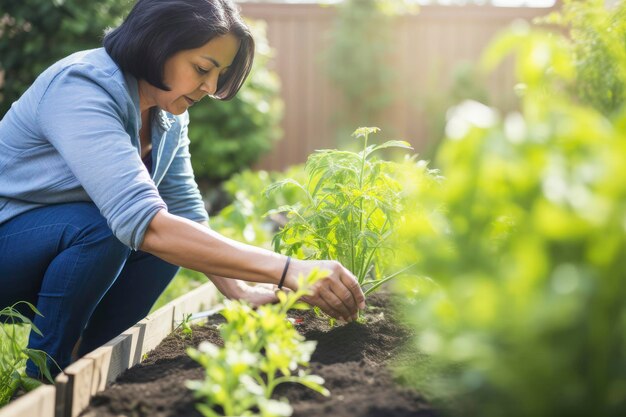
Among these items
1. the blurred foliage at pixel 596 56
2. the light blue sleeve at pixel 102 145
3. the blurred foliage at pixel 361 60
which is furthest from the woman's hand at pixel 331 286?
the blurred foliage at pixel 361 60

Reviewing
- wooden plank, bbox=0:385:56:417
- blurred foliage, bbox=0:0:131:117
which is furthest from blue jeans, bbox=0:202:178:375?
blurred foliage, bbox=0:0:131:117

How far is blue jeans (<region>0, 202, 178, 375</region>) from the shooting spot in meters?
2.26

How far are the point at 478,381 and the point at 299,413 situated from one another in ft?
1.85

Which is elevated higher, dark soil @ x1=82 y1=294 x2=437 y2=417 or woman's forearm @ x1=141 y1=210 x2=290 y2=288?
woman's forearm @ x1=141 y1=210 x2=290 y2=288

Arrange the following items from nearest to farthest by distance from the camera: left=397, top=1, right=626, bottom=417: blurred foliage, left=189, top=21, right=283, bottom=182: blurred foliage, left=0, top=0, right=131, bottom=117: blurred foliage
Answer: left=397, top=1, right=626, bottom=417: blurred foliage < left=0, top=0, right=131, bottom=117: blurred foliage < left=189, top=21, right=283, bottom=182: blurred foliage

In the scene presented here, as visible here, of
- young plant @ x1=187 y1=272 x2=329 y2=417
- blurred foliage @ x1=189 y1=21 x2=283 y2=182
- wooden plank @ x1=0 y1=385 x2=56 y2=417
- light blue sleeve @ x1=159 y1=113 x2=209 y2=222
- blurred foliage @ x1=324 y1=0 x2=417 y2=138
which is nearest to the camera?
young plant @ x1=187 y1=272 x2=329 y2=417

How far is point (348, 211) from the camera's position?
2.08 metres

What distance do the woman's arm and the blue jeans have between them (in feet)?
1.67

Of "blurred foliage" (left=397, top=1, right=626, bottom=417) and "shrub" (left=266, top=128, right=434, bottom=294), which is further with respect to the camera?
"shrub" (left=266, top=128, right=434, bottom=294)

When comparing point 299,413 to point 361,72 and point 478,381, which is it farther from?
point 361,72

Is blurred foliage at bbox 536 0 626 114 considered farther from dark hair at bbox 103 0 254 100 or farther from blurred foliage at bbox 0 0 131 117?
blurred foliage at bbox 0 0 131 117

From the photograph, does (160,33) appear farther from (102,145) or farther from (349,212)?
(349,212)

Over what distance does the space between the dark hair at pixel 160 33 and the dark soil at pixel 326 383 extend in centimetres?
92

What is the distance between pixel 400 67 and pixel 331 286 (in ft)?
28.2
